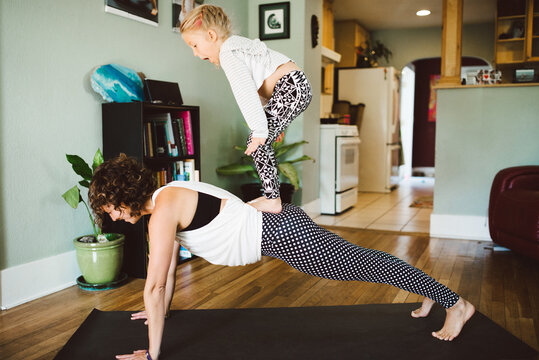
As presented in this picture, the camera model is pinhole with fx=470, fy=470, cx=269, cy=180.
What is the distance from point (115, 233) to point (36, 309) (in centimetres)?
63

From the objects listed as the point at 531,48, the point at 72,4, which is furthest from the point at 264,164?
the point at 531,48

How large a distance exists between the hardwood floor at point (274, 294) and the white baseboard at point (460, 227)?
1.69 feet

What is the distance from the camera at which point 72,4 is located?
8.95 feet

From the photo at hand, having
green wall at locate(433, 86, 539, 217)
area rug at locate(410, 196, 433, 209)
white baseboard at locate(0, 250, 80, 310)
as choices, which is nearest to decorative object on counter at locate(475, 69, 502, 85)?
green wall at locate(433, 86, 539, 217)

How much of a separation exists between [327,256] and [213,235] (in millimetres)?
444

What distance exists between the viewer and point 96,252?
2.63 meters

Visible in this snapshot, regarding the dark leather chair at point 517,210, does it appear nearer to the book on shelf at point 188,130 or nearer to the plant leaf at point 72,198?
the book on shelf at point 188,130

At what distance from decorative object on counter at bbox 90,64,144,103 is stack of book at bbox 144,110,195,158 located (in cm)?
20

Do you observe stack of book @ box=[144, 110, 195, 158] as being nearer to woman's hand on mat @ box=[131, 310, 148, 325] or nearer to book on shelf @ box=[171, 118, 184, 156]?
book on shelf @ box=[171, 118, 184, 156]

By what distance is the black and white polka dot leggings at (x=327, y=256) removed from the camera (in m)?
1.80

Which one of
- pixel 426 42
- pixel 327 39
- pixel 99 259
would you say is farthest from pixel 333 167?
pixel 426 42

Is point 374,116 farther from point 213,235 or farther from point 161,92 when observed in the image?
point 213,235

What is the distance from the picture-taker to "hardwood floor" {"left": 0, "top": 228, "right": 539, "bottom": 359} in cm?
212

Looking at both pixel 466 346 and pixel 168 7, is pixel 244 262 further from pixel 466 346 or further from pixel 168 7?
pixel 168 7
